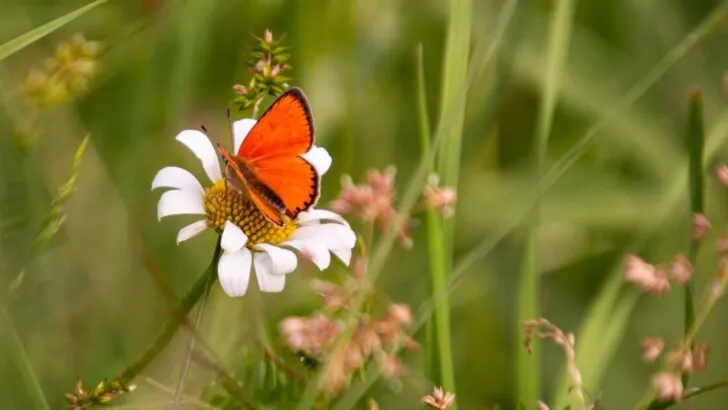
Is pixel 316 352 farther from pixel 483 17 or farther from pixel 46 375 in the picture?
pixel 483 17

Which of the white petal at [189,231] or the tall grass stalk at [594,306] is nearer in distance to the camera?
the white petal at [189,231]

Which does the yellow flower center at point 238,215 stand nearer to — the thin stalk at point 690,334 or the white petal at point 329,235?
the white petal at point 329,235

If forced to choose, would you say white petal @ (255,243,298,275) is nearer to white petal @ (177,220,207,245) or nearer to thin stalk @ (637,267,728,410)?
white petal @ (177,220,207,245)

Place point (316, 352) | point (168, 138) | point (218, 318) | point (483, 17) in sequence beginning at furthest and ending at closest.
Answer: point (483, 17) < point (168, 138) < point (218, 318) < point (316, 352)

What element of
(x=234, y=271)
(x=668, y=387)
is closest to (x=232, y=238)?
(x=234, y=271)

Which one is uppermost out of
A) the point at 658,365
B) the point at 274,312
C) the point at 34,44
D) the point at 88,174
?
the point at 34,44

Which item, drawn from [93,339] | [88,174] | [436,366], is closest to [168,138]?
[88,174]

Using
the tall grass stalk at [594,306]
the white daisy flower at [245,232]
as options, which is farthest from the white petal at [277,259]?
the tall grass stalk at [594,306]
